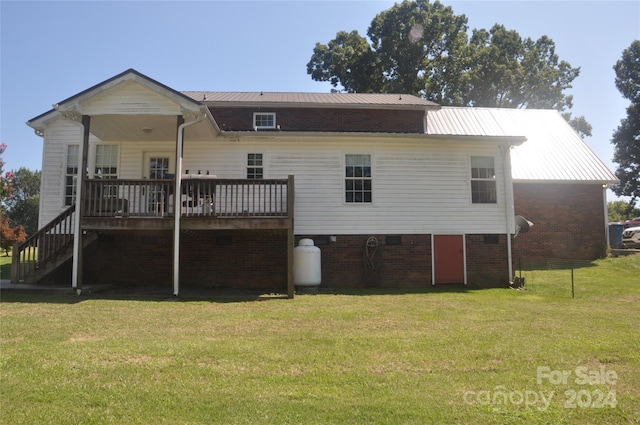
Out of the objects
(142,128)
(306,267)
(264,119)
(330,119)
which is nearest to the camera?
(142,128)

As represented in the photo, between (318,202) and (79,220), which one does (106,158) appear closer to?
(79,220)

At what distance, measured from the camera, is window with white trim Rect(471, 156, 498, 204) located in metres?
12.4

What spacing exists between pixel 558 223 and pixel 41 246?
17.7 meters

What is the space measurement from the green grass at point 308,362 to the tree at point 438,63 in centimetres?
2692

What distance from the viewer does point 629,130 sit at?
3822cm

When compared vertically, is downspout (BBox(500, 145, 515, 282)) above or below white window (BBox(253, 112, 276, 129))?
below

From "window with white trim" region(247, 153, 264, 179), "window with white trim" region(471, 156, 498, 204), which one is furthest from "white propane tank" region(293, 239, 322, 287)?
"window with white trim" region(471, 156, 498, 204)

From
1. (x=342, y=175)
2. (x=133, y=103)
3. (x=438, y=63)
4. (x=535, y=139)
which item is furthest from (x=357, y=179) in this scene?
(x=438, y=63)

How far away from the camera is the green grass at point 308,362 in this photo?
3.44 m

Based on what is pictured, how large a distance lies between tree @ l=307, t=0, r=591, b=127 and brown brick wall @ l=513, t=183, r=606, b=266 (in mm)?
17032

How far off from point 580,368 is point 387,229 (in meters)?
7.59

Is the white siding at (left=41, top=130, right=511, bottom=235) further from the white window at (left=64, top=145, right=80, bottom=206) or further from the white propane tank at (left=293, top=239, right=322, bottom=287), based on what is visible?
the white propane tank at (left=293, top=239, right=322, bottom=287)

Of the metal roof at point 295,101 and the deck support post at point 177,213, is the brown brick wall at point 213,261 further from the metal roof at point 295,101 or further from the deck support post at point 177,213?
the metal roof at point 295,101

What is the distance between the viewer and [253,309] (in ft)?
26.0
